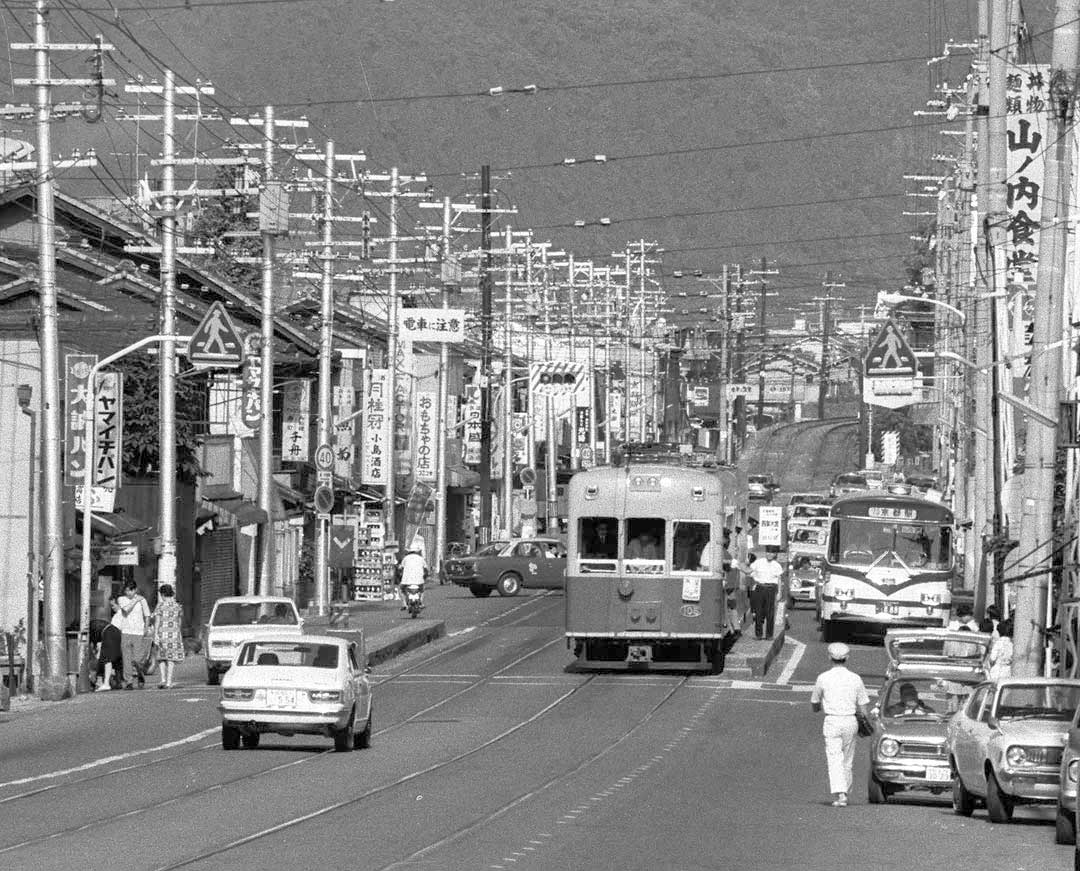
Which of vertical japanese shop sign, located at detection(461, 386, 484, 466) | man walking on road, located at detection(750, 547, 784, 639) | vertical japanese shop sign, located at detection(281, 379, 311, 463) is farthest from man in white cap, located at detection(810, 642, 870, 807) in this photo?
vertical japanese shop sign, located at detection(461, 386, 484, 466)

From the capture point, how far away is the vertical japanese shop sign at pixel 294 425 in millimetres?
66188

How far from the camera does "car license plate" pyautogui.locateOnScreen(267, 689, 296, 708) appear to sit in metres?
28.4

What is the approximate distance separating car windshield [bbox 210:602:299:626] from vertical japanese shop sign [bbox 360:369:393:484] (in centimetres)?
2617

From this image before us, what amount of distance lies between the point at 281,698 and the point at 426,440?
46339 millimetres

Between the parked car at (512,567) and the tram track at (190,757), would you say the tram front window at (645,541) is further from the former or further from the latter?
the parked car at (512,567)

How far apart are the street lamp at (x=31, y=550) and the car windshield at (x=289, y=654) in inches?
468

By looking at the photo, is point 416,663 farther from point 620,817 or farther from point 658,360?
point 658,360

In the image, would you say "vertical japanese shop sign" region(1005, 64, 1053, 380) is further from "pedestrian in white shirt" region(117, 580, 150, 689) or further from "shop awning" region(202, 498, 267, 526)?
"shop awning" region(202, 498, 267, 526)

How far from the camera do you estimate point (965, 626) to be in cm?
3900

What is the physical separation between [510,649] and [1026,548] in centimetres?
2078

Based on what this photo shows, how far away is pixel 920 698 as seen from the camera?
26.3 meters

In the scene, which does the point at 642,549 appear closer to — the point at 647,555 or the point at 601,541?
the point at 647,555

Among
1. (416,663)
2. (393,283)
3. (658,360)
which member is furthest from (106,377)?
(658,360)

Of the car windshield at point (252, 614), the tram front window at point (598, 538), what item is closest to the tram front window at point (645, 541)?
the tram front window at point (598, 538)
